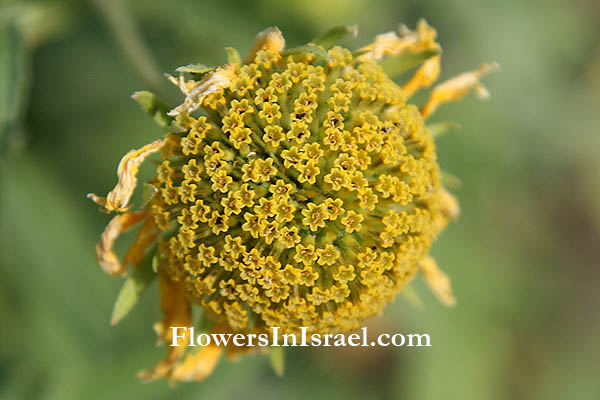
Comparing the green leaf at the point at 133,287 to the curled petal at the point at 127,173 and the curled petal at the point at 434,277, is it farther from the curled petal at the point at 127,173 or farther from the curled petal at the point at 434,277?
the curled petal at the point at 434,277

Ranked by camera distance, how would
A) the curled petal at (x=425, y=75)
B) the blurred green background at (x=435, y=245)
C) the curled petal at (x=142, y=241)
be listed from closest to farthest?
1. the curled petal at (x=142, y=241)
2. the curled petal at (x=425, y=75)
3. the blurred green background at (x=435, y=245)

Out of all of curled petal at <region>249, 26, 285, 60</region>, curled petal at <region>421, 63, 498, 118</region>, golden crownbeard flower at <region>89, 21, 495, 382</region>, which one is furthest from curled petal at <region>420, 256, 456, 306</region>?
curled petal at <region>249, 26, 285, 60</region>

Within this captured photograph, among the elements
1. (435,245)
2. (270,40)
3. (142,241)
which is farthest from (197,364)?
(435,245)

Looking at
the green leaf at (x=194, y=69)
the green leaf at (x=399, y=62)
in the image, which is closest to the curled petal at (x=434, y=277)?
the green leaf at (x=399, y=62)

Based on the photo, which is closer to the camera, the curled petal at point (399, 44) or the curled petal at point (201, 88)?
the curled petal at point (201, 88)

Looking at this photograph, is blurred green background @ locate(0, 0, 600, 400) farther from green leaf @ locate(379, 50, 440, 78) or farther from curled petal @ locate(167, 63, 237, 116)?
green leaf @ locate(379, 50, 440, 78)

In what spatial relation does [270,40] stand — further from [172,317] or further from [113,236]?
[172,317]

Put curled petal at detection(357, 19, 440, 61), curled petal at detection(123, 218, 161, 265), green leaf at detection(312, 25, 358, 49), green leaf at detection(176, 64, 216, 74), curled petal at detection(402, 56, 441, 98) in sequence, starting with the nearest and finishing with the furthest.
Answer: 1. green leaf at detection(176, 64, 216, 74)
2. green leaf at detection(312, 25, 358, 49)
3. curled petal at detection(123, 218, 161, 265)
4. curled petal at detection(357, 19, 440, 61)
5. curled petal at detection(402, 56, 441, 98)
